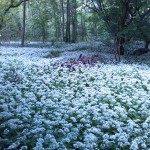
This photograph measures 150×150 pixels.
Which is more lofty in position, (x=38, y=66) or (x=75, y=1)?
(x=75, y=1)

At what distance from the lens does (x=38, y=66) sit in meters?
16.9

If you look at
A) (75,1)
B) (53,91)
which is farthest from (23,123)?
(75,1)

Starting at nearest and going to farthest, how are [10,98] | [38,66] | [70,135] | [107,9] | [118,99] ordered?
[70,135]
[10,98]
[118,99]
[38,66]
[107,9]

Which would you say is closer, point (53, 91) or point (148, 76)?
point (53, 91)

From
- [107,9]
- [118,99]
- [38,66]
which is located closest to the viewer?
[118,99]

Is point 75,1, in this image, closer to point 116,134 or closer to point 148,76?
point 148,76

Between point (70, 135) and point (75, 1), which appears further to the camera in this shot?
point (75, 1)

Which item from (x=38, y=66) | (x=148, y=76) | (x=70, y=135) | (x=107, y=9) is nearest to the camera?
(x=70, y=135)

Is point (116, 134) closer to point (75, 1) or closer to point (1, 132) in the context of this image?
point (1, 132)

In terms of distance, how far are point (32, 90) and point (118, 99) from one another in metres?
3.37

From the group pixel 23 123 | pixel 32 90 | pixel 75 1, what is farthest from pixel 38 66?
pixel 75 1

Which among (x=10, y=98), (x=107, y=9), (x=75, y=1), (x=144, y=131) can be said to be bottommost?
(x=144, y=131)

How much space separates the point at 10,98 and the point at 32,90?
5.78 feet

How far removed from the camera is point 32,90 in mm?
11023
